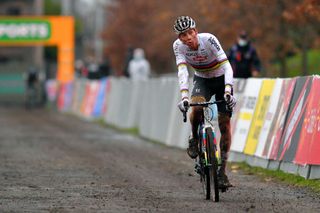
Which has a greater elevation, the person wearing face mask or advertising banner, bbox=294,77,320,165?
the person wearing face mask

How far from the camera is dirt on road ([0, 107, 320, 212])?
1050cm

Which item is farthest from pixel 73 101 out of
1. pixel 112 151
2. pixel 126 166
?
pixel 126 166

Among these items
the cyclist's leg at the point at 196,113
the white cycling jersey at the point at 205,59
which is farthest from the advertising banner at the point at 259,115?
the white cycling jersey at the point at 205,59

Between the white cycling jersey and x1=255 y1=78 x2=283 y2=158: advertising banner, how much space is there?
3390 mm

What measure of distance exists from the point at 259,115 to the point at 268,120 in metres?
0.52

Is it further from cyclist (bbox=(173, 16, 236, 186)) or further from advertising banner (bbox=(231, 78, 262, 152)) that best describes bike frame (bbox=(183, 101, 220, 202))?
advertising banner (bbox=(231, 78, 262, 152))

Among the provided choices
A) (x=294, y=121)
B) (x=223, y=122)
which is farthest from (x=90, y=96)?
(x=223, y=122)

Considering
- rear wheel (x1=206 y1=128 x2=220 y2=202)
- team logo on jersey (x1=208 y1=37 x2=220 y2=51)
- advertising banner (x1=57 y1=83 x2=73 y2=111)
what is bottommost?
advertising banner (x1=57 y1=83 x2=73 y2=111)

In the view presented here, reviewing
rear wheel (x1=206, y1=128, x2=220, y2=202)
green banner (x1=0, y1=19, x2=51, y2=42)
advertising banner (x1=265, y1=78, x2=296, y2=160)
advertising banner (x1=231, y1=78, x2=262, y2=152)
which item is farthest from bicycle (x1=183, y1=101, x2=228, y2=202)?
green banner (x1=0, y1=19, x2=51, y2=42)

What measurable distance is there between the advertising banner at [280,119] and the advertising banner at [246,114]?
1.19 meters

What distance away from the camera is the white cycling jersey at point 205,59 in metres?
11.2

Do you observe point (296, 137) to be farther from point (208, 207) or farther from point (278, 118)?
point (208, 207)

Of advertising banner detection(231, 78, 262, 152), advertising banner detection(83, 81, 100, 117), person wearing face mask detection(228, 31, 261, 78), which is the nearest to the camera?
advertising banner detection(231, 78, 262, 152)

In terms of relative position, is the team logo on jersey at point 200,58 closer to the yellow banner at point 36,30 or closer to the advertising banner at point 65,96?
the advertising banner at point 65,96
